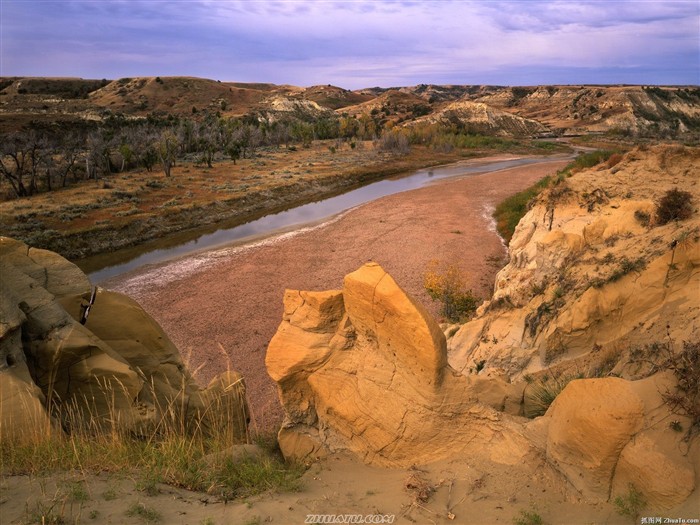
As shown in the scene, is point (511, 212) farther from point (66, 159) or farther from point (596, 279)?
point (66, 159)

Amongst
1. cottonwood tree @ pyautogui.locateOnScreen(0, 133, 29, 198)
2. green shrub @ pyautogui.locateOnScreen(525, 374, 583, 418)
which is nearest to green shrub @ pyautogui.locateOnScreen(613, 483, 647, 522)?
green shrub @ pyautogui.locateOnScreen(525, 374, 583, 418)

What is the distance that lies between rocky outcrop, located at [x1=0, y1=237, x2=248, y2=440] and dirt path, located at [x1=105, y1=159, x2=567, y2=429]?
2.68 meters

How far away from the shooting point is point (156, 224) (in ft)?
104

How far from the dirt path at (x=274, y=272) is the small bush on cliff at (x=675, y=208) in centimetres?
958

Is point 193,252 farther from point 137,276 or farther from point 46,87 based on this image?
point 46,87

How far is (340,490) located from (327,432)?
1623 mm

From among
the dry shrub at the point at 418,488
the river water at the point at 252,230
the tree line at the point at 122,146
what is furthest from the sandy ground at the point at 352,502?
the tree line at the point at 122,146

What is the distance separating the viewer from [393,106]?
367 ft

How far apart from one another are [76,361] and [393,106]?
371ft

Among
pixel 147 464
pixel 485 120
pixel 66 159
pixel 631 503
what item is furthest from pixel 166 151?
pixel 485 120

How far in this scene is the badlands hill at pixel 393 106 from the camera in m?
84.4

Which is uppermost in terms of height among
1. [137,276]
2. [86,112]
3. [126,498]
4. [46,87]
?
[46,87]

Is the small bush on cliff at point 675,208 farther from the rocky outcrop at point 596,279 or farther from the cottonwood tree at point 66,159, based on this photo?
the cottonwood tree at point 66,159

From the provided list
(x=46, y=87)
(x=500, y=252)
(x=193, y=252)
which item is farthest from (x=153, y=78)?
(x=500, y=252)
